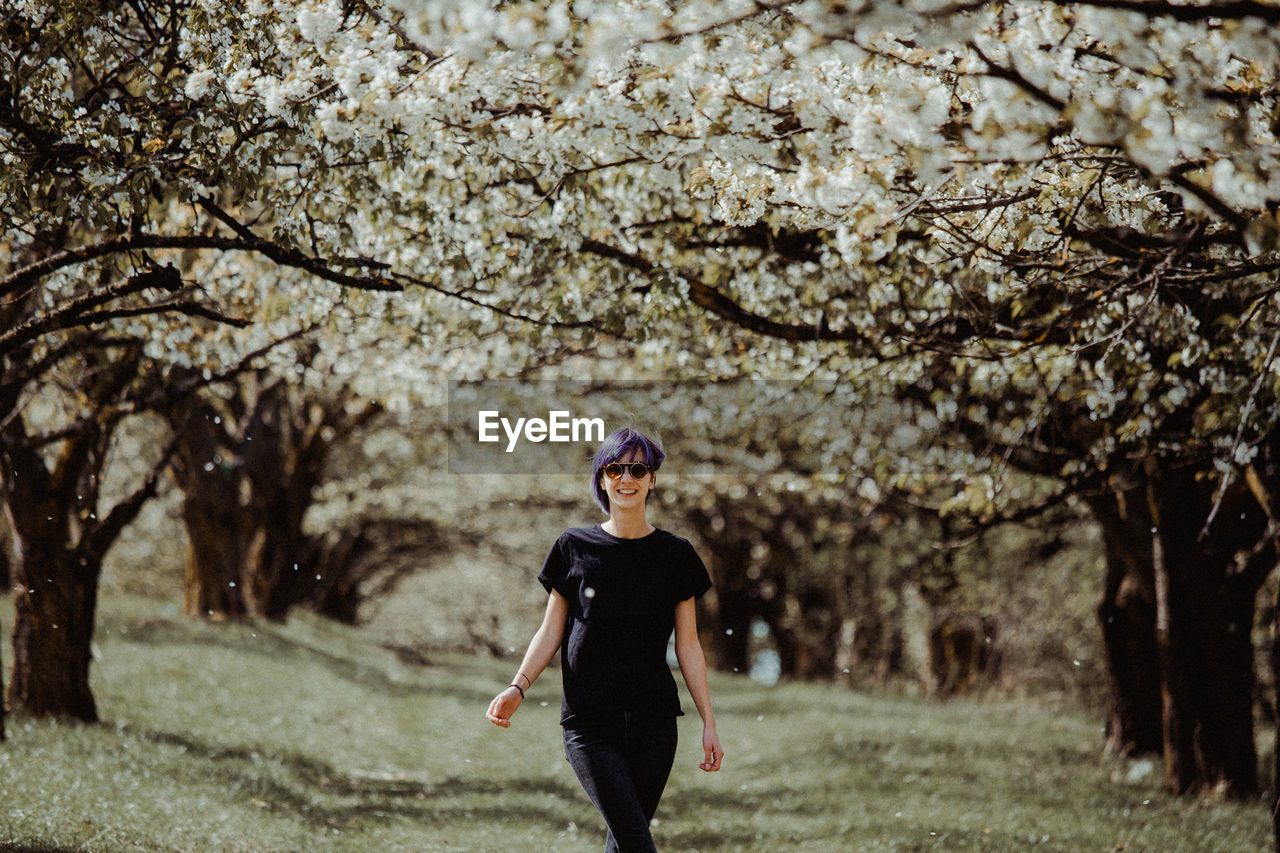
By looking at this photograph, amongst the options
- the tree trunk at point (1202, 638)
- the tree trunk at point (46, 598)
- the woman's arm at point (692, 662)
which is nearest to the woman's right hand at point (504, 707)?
the woman's arm at point (692, 662)

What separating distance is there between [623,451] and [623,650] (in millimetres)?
846

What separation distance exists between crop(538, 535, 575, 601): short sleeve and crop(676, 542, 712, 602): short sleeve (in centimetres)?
45

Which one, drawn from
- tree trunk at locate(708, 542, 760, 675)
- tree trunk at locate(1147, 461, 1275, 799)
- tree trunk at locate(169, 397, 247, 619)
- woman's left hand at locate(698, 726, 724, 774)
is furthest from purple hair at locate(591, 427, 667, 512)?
tree trunk at locate(708, 542, 760, 675)

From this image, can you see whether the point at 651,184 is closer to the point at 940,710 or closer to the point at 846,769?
the point at 846,769

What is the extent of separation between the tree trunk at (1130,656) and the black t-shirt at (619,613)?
843 centimetres

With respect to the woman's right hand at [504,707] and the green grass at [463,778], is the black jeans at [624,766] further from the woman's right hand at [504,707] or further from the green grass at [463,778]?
the green grass at [463,778]

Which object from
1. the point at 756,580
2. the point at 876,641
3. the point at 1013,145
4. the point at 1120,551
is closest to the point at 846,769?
the point at 1120,551

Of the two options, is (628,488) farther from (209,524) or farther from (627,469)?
(209,524)

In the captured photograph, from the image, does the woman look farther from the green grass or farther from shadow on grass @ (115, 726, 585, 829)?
shadow on grass @ (115, 726, 585, 829)

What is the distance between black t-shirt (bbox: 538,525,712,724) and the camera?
4328 mm

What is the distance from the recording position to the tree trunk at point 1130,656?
11.8 m

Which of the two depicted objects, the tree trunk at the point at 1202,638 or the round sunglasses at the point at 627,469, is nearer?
the round sunglasses at the point at 627,469

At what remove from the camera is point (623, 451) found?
4.70m

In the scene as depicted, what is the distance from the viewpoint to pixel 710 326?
26.6 feet
